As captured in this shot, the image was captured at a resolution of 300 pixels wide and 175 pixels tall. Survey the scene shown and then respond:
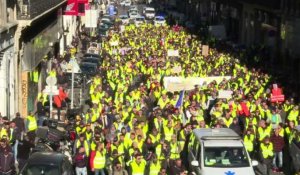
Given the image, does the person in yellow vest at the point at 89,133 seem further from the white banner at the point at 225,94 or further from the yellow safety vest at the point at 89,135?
the white banner at the point at 225,94

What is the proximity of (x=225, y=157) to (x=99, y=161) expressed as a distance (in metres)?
3.27

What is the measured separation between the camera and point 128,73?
3803 cm

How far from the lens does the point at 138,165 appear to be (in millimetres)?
20641

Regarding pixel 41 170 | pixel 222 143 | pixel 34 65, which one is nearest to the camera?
pixel 41 170

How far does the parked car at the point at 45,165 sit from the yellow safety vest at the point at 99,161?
47.7 inches

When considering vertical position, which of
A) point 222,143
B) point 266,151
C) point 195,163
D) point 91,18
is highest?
point 222,143

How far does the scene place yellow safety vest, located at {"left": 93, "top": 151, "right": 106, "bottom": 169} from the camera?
2150 centimetres

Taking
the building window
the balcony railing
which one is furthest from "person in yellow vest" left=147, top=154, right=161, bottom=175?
the balcony railing

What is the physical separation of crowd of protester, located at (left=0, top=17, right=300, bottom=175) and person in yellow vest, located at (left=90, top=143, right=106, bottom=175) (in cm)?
3

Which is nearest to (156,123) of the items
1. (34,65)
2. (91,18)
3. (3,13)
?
(3,13)

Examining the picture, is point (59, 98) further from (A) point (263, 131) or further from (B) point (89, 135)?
(A) point (263, 131)

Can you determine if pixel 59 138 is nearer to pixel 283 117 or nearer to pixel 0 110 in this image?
pixel 0 110

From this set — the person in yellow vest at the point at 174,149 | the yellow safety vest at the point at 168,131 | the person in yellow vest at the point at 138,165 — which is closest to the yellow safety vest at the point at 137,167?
the person in yellow vest at the point at 138,165

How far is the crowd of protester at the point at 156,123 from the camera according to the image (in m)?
21.7
